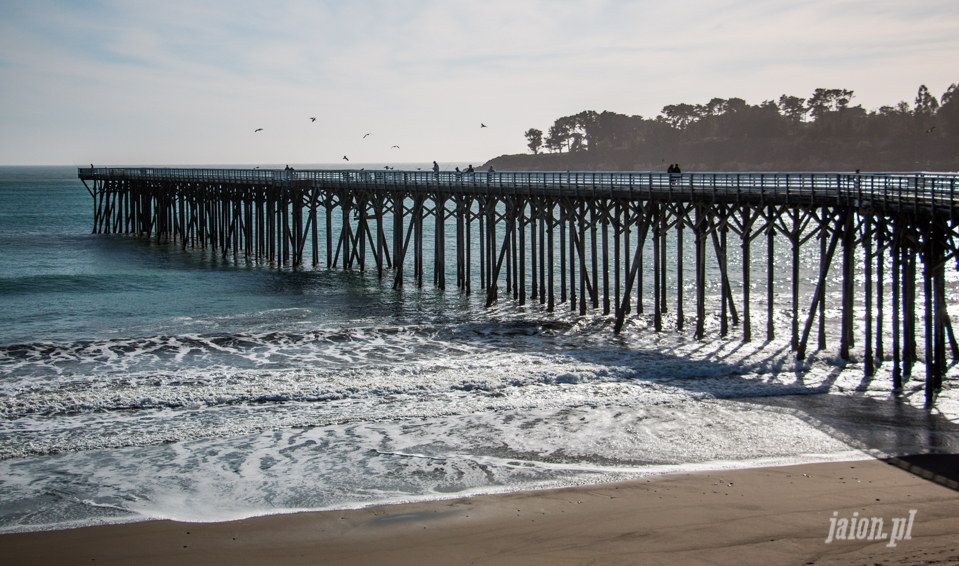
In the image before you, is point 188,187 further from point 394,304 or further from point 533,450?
point 533,450

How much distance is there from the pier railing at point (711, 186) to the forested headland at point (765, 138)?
243 ft

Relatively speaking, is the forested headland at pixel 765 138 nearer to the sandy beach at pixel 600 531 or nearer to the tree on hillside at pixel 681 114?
the tree on hillside at pixel 681 114

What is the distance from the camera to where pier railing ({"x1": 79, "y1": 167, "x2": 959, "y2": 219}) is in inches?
539

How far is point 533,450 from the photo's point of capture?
36.2ft

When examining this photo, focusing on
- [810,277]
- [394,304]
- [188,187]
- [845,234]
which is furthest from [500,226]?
[845,234]

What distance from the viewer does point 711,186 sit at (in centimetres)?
1828

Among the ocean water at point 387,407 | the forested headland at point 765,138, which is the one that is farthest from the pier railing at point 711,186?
the forested headland at point 765,138

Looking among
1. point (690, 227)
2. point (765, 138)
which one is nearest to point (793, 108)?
point (765, 138)

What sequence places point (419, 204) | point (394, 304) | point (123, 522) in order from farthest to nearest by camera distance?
point (419, 204), point (394, 304), point (123, 522)

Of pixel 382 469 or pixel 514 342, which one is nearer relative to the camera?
pixel 382 469

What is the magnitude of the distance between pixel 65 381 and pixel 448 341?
8.28m

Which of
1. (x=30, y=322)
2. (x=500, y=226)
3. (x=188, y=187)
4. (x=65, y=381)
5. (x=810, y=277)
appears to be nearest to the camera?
(x=65, y=381)

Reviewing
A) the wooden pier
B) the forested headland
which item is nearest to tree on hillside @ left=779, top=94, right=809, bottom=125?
the forested headland

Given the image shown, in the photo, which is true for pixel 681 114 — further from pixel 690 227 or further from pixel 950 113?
pixel 690 227
